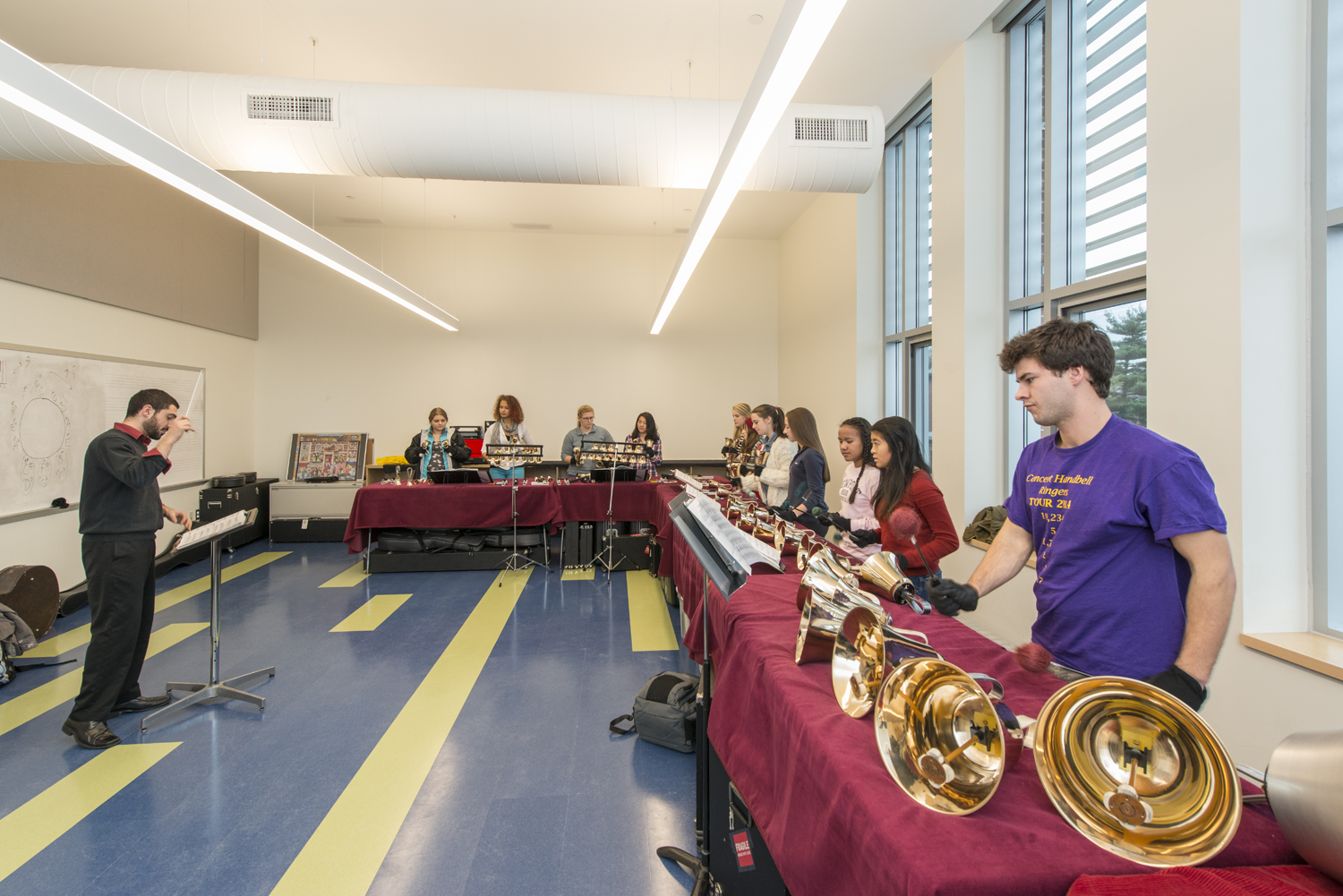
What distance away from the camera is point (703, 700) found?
6.32 ft

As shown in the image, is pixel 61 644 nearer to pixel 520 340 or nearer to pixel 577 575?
pixel 577 575

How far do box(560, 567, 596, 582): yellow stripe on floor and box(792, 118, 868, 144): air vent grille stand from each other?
3948 mm

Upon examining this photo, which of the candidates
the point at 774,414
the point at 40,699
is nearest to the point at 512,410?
the point at 774,414

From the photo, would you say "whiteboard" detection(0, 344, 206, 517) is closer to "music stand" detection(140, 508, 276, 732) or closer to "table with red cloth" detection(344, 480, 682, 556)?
"music stand" detection(140, 508, 276, 732)

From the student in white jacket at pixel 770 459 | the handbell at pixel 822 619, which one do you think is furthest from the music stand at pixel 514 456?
the handbell at pixel 822 619

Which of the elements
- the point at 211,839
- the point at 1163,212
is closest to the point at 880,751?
the point at 211,839

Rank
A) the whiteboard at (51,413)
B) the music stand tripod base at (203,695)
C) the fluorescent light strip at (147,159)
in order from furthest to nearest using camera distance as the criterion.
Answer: the whiteboard at (51,413)
the music stand tripod base at (203,695)
the fluorescent light strip at (147,159)

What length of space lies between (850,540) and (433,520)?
4.05 m

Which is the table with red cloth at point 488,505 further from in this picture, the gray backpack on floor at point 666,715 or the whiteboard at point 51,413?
the gray backpack on floor at point 666,715

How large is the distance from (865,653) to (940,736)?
28 cm

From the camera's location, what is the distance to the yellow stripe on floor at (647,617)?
3.76m

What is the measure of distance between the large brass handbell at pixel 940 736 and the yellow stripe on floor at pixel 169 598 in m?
5.01

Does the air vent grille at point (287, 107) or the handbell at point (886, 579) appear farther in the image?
the air vent grille at point (287, 107)

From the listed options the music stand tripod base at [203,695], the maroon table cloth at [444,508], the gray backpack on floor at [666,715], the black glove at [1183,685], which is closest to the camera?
the black glove at [1183,685]
